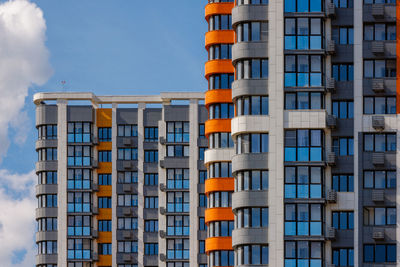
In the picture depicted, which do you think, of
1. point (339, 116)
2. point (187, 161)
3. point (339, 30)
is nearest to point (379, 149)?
point (339, 116)

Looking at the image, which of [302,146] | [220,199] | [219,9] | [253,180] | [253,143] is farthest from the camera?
[219,9]

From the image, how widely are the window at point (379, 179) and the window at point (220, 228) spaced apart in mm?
16687

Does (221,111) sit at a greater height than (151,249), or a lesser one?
greater

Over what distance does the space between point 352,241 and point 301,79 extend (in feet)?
38.8

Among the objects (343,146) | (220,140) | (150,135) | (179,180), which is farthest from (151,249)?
(343,146)

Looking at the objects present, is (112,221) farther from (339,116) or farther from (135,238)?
(339,116)

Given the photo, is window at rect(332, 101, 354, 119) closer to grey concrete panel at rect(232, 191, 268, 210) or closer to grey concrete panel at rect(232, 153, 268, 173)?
grey concrete panel at rect(232, 153, 268, 173)

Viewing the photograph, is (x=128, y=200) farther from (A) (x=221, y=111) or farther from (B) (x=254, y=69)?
(B) (x=254, y=69)

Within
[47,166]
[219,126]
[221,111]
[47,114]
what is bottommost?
[47,166]

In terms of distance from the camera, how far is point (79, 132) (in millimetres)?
124812

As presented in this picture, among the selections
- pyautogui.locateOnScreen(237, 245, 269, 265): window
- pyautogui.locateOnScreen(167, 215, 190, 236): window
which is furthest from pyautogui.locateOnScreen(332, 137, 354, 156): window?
pyautogui.locateOnScreen(167, 215, 190, 236): window

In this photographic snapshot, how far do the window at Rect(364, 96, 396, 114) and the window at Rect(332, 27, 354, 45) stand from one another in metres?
4.35

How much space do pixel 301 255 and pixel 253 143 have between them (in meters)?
8.42

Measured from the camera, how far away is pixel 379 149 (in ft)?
245
